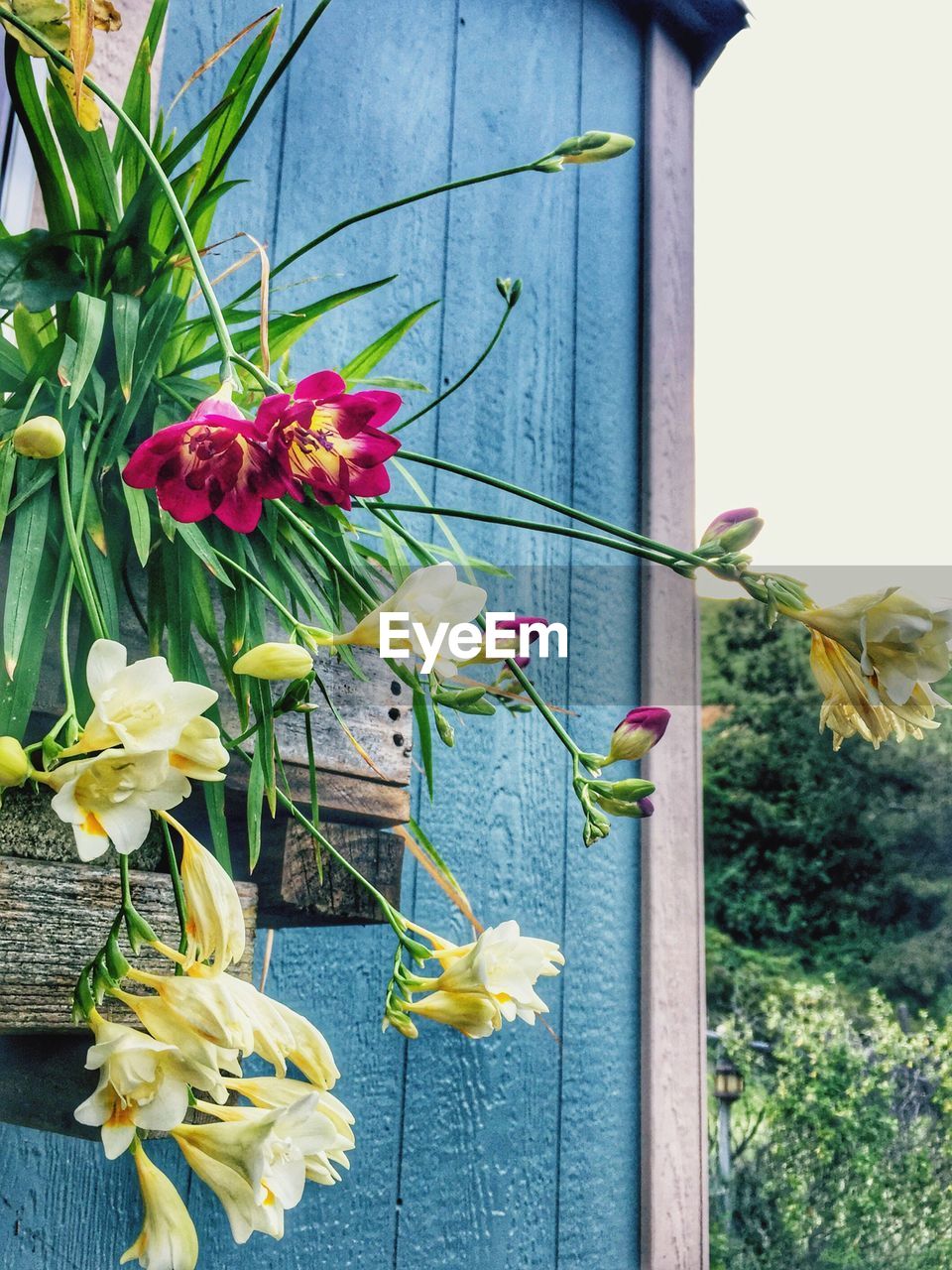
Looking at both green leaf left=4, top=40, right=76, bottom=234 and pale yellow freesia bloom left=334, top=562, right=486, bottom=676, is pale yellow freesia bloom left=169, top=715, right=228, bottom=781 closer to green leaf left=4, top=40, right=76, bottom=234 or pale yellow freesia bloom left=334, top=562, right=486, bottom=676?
pale yellow freesia bloom left=334, top=562, right=486, bottom=676

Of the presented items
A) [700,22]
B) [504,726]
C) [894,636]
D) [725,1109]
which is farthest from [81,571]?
[725,1109]

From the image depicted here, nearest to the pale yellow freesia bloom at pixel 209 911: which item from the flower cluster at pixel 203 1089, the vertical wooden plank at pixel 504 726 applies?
the flower cluster at pixel 203 1089

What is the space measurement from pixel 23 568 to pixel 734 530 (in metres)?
0.28

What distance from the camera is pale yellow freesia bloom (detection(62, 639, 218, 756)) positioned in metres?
0.32

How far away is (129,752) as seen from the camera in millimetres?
318

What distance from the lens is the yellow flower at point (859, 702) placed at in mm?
417

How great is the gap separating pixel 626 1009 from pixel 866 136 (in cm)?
349

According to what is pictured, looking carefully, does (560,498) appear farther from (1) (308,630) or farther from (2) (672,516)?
(1) (308,630)

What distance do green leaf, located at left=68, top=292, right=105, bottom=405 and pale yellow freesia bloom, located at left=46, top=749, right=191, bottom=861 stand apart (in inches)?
7.4

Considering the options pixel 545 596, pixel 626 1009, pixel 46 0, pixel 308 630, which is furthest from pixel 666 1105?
pixel 46 0

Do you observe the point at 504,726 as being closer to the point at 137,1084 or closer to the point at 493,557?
the point at 493,557

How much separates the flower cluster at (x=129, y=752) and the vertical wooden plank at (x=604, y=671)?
720mm

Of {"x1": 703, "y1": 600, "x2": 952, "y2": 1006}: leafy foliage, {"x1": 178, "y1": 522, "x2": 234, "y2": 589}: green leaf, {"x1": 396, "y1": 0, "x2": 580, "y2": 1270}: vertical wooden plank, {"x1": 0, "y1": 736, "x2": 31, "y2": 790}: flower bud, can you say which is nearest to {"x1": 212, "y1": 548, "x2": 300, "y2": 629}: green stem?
{"x1": 178, "y1": 522, "x2": 234, "y2": 589}: green leaf

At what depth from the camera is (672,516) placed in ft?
3.86
